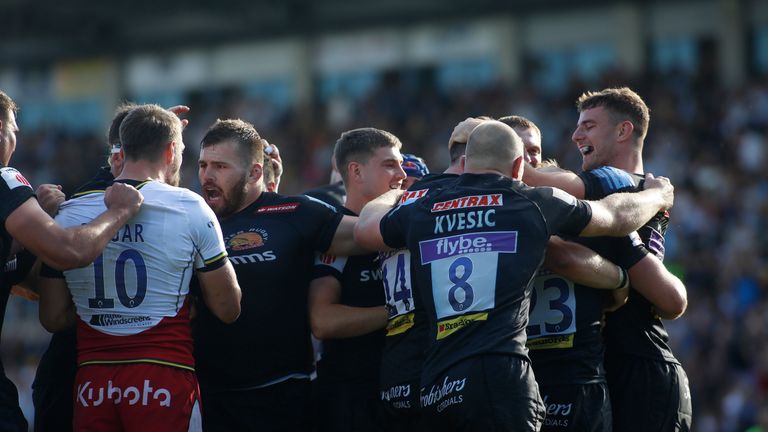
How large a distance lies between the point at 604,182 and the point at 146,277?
2.61 metres

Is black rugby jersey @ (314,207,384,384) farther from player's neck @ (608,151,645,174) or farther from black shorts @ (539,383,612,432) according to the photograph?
player's neck @ (608,151,645,174)

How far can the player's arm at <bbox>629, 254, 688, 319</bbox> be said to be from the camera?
19.4 feet

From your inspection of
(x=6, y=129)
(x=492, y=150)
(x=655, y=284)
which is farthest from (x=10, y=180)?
(x=655, y=284)

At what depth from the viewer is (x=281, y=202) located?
6.47m

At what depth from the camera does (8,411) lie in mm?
5414

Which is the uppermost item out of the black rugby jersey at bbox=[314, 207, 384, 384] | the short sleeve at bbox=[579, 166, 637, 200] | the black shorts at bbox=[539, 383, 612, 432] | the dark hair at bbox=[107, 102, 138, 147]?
the dark hair at bbox=[107, 102, 138, 147]

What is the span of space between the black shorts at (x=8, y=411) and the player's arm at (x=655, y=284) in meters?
3.34

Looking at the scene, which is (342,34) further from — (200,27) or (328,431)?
(328,431)

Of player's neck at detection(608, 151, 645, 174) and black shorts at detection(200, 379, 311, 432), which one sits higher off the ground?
player's neck at detection(608, 151, 645, 174)

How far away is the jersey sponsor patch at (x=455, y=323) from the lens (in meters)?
5.32

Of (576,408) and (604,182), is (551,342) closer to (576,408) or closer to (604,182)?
(576,408)

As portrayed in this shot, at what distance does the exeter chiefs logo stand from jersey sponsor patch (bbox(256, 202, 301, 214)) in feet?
0.56

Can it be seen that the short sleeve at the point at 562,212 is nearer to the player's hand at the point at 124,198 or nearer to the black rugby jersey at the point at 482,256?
the black rugby jersey at the point at 482,256

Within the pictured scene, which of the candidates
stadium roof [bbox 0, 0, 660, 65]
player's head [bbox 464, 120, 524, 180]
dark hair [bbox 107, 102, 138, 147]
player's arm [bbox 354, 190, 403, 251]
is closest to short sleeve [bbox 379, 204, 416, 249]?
player's arm [bbox 354, 190, 403, 251]
